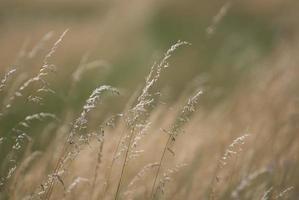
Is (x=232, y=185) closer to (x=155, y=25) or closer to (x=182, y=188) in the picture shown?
(x=182, y=188)

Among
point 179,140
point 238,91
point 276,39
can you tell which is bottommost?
point 179,140

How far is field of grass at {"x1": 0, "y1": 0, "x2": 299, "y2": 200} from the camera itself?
402cm

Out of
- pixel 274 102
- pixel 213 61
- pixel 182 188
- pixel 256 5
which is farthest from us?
pixel 256 5

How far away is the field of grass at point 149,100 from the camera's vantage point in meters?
4.02

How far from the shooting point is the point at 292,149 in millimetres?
5312

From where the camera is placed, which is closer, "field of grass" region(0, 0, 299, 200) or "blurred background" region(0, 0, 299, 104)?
"field of grass" region(0, 0, 299, 200)

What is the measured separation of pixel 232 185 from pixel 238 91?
394 cm

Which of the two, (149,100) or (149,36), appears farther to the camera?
(149,36)

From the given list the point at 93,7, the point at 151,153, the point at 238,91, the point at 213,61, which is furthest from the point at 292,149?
the point at 93,7

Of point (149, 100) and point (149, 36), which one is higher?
Answer: point (149, 36)

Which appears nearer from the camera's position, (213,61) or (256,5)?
(213,61)

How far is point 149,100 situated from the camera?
3797 mm

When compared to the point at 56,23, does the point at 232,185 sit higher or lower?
lower

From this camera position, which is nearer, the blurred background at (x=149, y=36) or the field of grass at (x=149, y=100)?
the field of grass at (x=149, y=100)
